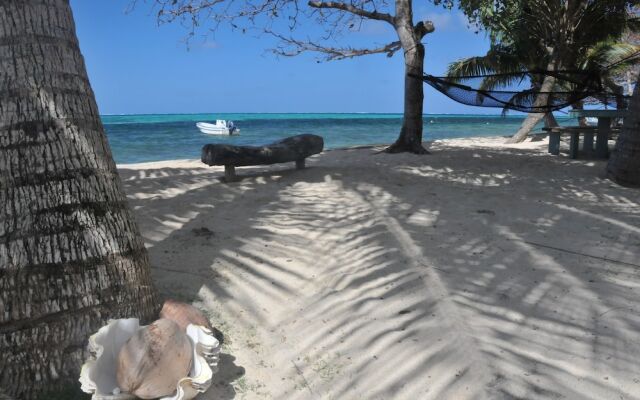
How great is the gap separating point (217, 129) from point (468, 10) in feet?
60.4

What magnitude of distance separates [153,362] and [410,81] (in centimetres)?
→ 765

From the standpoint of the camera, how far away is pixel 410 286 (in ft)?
8.66

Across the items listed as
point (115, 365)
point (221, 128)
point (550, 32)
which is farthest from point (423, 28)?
point (221, 128)

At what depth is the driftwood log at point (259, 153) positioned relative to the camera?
5.58 m

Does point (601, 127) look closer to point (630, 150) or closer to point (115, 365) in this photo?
point (630, 150)

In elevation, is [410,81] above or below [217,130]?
above

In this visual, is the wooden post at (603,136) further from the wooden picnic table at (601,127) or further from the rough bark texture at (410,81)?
the rough bark texture at (410,81)

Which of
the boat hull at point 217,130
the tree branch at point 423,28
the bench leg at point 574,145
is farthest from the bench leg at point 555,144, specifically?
the boat hull at point 217,130

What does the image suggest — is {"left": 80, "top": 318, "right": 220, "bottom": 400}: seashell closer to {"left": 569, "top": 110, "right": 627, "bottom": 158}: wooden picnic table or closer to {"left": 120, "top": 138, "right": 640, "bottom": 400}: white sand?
{"left": 120, "top": 138, "right": 640, "bottom": 400}: white sand

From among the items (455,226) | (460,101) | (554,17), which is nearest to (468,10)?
(460,101)

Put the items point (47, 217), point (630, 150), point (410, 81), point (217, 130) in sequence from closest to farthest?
point (47, 217) → point (630, 150) → point (410, 81) → point (217, 130)

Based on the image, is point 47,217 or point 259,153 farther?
point 259,153

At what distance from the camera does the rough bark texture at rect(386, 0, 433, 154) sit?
27.3 feet

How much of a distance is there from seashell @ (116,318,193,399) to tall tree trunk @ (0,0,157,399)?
0.23 metres
